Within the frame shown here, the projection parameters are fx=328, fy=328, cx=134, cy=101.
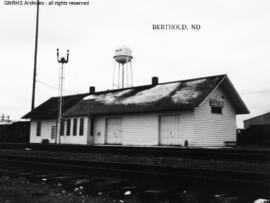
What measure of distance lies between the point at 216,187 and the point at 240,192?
0.53 m

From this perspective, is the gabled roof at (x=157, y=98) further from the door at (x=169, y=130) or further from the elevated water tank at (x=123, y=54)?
the elevated water tank at (x=123, y=54)

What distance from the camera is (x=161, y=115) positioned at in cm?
2145

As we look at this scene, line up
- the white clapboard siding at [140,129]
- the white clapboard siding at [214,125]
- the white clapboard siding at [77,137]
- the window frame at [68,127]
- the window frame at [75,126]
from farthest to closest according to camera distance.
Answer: the window frame at [68,127]
the window frame at [75,126]
the white clapboard siding at [77,137]
the white clapboard siding at [140,129]
the white clapboard siding at [214,125]

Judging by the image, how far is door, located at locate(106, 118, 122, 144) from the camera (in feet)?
79.0

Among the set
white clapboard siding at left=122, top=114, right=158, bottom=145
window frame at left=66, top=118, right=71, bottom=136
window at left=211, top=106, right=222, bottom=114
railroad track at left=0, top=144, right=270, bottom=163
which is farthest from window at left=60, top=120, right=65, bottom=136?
window at left=211, top=106, right=222, bottom=114

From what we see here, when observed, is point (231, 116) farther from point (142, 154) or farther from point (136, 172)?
point (136, 172)

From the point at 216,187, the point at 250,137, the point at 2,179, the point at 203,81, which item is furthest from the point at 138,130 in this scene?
the point at 216,187

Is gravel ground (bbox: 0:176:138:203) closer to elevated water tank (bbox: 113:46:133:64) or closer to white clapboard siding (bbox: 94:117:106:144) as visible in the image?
white clapboard siding (bbox: 94:117:106:144)

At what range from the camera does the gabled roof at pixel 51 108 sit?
95.0 ft

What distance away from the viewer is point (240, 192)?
593 centimetres

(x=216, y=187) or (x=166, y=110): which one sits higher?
(x=166, y=110)

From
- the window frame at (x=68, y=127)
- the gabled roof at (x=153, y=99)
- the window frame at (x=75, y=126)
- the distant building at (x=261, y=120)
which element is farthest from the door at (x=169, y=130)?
the distant building at (x=261, y=120)

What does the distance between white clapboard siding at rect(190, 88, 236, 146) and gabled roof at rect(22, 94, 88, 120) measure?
13.1 metres

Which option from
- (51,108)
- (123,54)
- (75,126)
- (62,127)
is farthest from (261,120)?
(51,108)
